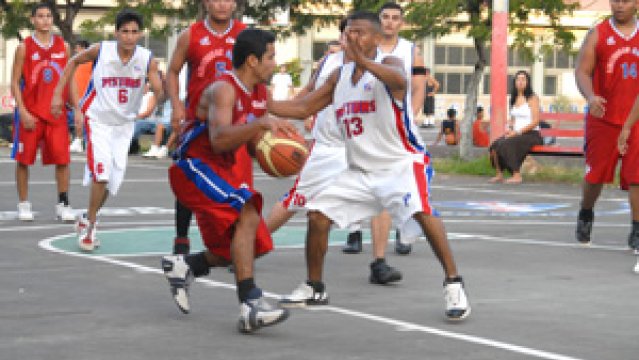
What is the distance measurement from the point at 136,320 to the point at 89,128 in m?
4.91

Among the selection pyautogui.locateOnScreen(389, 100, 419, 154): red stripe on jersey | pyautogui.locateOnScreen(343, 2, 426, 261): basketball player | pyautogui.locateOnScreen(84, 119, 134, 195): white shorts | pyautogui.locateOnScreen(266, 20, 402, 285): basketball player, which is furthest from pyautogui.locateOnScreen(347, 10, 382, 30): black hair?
pyautogui.locateOnScreen(84, 119, 134, 195): white shorts

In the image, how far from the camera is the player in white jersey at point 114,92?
43.1ft

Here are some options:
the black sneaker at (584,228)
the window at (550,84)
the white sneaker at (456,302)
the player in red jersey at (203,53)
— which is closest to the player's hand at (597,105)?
the black sneaker at (584,228)

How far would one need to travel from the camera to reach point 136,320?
870 centimetres

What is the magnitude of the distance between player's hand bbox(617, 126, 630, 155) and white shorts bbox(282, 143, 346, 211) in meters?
2.52

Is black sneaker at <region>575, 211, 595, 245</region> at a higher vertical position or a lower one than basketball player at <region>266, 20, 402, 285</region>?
lower

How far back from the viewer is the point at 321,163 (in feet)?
37.3

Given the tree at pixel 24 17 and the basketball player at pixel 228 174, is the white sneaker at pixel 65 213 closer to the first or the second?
the basketball player at pixel 228 174

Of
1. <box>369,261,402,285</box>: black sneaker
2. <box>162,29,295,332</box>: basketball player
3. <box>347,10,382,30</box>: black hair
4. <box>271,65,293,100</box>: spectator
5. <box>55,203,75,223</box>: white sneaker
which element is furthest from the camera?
<box>271,65,293,100</box>: spectator

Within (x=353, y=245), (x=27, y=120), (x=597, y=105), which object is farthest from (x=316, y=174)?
(x=27, y=120)

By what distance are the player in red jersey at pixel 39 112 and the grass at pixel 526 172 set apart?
9.74 metres

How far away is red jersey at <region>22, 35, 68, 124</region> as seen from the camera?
15414 mm

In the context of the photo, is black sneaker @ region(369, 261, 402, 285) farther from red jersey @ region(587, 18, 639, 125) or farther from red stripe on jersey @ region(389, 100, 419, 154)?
red jersey @ region(587, 18, 639, 125)

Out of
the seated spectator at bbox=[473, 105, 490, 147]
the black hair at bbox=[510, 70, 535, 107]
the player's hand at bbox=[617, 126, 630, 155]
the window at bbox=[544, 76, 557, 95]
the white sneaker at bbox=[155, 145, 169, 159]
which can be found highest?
the player's hand at bbox=[617, 126, 630, 155]
